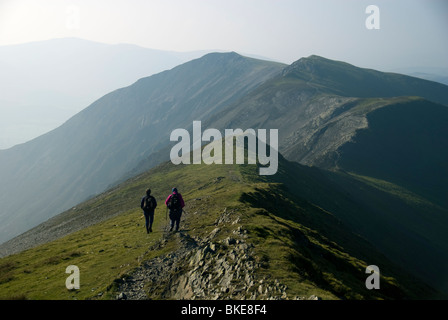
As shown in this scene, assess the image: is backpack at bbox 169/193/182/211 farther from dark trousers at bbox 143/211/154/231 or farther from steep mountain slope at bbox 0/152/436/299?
dark trousers at bbox 143/211/154/231

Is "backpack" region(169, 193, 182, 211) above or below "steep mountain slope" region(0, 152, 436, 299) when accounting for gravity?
above

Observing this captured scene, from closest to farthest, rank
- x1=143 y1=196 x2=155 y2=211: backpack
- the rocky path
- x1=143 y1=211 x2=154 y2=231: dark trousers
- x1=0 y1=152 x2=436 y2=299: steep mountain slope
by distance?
1. the rocky path
2. x1=0 y1=152 x2=436 y2=299: steep mountain slope
3. x1=143 y1=196 x2=155 y2=211: backpack
4. x1=143 y1=211 x2=154 y2=231: dark trousers

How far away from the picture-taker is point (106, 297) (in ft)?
65.4

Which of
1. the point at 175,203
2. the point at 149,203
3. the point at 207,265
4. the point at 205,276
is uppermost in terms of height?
the point at 175,203

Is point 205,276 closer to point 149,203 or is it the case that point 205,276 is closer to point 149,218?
point 149,203

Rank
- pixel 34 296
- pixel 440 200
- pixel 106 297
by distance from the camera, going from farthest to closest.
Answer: pixel 440 200, pixel 34 296, pixel 106 297

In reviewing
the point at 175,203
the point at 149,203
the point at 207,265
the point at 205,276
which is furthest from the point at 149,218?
the point at 205,276

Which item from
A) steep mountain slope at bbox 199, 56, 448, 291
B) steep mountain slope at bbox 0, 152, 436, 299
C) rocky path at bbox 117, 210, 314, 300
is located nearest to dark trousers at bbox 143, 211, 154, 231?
steep mountain slope at bbox 0, 152, 436, 299

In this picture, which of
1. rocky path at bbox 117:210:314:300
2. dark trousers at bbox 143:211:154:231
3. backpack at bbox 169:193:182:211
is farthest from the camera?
dark trousers at bbox 143:211:154:231

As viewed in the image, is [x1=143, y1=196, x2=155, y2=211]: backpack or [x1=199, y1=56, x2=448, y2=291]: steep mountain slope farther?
[x1=199, y1=56, x2=448, y2=291]: steep mountain slope

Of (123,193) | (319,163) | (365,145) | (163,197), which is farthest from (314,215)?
(365,145)

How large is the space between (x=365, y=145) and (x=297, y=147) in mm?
34433

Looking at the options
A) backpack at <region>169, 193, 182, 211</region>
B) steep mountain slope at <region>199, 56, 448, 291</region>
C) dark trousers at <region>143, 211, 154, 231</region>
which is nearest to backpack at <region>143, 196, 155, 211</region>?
dark trousers at <region>143, 211, 154, 231</region>
